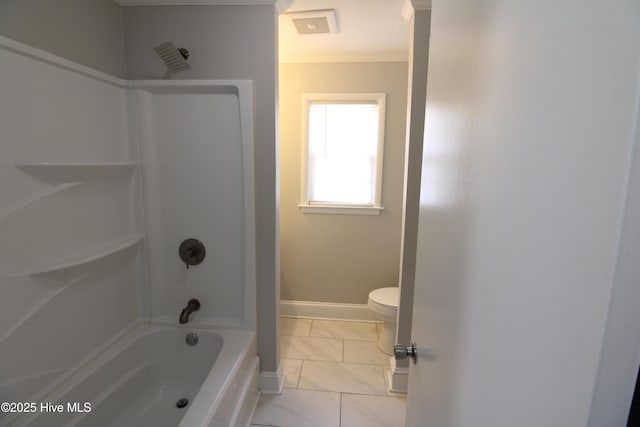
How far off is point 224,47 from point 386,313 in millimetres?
2158

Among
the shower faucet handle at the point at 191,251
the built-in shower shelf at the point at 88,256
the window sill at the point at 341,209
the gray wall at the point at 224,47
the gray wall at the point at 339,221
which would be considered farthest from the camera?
the window sill at the point at 341,209

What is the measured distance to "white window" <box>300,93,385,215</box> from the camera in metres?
2.71

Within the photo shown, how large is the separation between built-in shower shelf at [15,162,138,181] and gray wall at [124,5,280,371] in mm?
624

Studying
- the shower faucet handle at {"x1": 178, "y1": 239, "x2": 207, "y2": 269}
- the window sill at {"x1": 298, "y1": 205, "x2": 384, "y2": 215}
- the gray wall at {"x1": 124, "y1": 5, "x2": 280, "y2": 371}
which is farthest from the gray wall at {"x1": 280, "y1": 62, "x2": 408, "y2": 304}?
the shower faucet handle at {"x1": 178, "y1": 239, "x2": 207, "y2": 269}

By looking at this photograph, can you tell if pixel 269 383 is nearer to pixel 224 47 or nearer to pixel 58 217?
pixel 58 217

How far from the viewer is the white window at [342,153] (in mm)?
2709

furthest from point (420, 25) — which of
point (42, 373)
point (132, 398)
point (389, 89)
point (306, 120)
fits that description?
point (132, 398)

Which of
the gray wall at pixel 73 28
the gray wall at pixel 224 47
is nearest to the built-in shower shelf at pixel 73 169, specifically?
the gray wall at pixel 73 28

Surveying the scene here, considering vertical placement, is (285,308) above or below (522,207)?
below

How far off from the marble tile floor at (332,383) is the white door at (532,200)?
1359 mm

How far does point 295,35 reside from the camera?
2.21m

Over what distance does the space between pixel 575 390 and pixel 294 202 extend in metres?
2.62

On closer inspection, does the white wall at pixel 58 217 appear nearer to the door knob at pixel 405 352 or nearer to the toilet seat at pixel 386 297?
the door knob at pixel 405 352

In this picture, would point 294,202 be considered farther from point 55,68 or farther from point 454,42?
point 454,42
